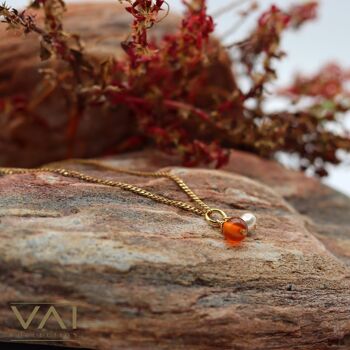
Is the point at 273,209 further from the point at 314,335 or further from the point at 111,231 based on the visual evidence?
the point at 111,231

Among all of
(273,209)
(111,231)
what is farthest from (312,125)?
(111,231)

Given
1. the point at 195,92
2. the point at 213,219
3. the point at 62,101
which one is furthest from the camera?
the point at 62,101

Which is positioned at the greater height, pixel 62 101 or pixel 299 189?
pixel 62 101

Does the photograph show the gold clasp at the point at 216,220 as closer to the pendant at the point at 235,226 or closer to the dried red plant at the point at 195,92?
the pendant at the point at 235,226

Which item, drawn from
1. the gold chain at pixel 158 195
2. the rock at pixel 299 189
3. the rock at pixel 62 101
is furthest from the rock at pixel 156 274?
the rock at pixel 62 101

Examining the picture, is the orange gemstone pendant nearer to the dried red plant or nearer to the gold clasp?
the gold clasp

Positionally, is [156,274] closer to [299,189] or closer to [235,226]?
[235,226]

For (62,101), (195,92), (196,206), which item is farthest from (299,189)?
(62,101)
